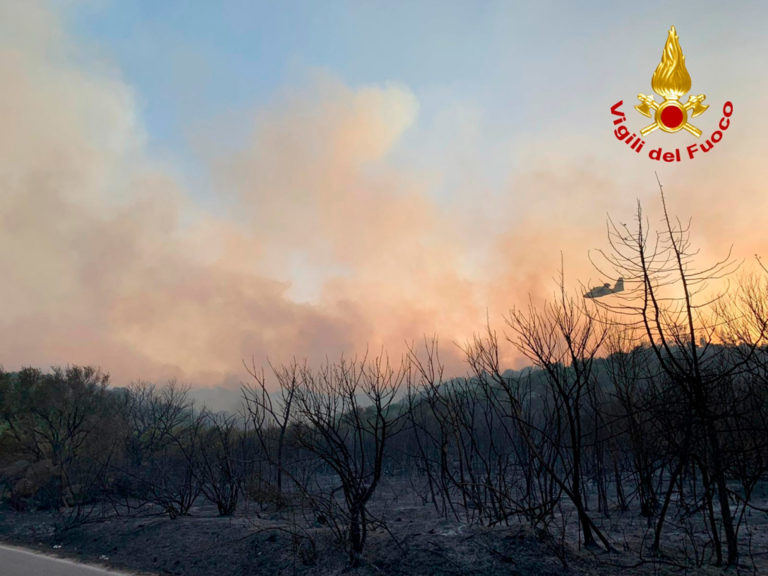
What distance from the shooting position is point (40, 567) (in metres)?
10.5

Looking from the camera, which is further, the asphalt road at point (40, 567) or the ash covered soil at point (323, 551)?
the asphalt road at point (40, 567)

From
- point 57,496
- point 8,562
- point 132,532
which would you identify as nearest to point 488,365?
point 132,532

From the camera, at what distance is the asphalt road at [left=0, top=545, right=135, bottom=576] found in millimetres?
9859

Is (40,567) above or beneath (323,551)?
beneath

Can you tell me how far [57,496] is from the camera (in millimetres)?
Answer: 20984

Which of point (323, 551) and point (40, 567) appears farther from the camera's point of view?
point (40, 567)

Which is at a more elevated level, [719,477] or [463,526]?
[719,477]

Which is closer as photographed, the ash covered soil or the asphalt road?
the ash covered soil

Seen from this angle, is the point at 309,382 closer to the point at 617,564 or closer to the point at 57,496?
the point at 617,564

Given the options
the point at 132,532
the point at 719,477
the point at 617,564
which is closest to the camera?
→ the point at 719,477

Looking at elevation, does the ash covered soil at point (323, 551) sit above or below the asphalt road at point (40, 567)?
above

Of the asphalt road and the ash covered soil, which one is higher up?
the ash covered soil

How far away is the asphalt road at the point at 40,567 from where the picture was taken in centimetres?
986

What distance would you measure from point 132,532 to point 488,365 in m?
10.2
